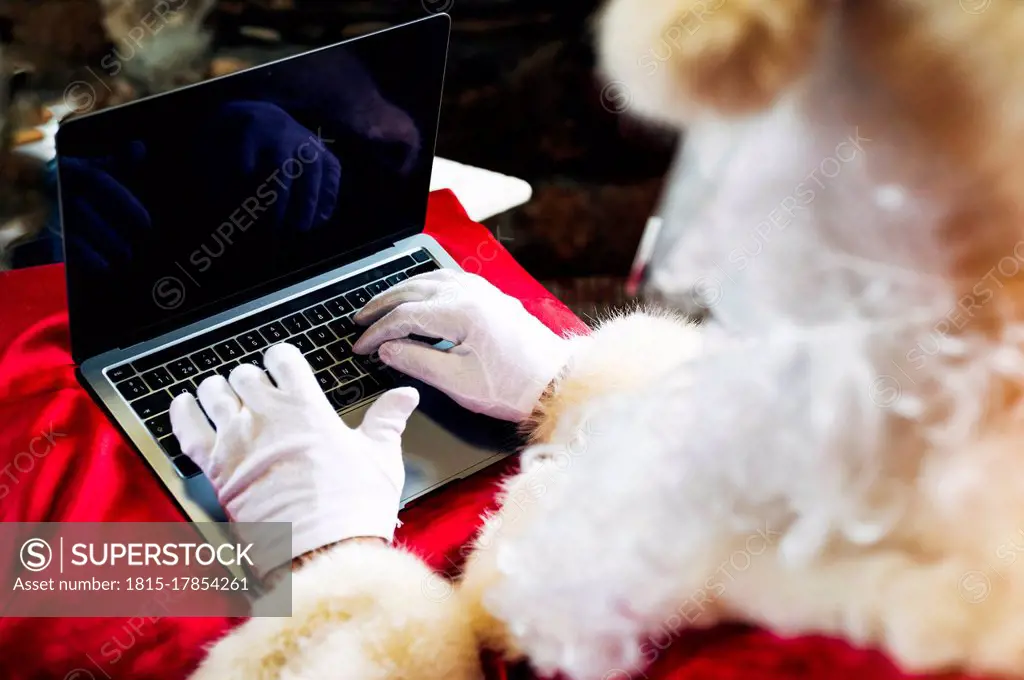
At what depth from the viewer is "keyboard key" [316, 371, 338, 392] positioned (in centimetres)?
79

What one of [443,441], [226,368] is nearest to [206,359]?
[226,368]

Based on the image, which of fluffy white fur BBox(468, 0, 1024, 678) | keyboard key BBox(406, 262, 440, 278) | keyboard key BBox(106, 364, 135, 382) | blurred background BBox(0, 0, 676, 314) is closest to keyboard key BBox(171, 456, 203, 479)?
keyboard key BBox(106, 364, 135, 382)

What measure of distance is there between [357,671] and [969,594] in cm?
35

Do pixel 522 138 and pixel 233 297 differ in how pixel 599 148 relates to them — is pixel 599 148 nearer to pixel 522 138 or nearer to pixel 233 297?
pixel 522 138

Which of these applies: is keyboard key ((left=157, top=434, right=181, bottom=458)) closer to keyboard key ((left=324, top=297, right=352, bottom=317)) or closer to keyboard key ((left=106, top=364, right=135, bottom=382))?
keyboard key ((left=106, top=364, right=135, bottom=382))

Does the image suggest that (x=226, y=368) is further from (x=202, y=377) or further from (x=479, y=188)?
(x=479, y=188)

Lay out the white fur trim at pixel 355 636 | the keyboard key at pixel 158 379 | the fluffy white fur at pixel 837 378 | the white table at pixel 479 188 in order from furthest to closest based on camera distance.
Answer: the white table at pixel 479 188, the keyboard key at pixel 158 379, the white fur trim at pixel 355 636, the fluffy white fur at pixel 837 378

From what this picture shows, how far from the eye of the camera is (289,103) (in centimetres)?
73

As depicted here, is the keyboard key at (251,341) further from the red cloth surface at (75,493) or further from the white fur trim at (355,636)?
the white fur trim at (355,636)

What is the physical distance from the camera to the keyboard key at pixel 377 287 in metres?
0.88

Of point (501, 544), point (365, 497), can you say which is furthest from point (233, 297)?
point (501, 544)

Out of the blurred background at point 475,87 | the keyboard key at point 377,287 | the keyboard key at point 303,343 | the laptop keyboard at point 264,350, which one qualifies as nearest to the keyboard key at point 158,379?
the laptop keyboard at point 264,350

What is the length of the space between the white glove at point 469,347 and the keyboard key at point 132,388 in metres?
0.19

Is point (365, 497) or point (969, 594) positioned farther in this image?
point (365, 497)
